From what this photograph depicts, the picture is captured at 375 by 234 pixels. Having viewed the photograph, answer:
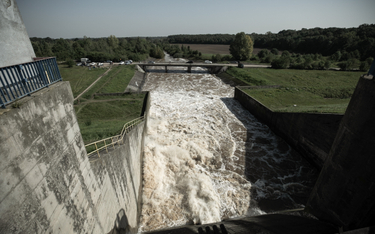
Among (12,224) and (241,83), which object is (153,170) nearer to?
(12,224)

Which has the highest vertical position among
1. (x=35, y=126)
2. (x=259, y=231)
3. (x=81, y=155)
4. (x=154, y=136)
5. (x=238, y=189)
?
(x=35, y=126)

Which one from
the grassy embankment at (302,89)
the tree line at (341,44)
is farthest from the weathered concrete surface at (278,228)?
the tree line at (341,44)

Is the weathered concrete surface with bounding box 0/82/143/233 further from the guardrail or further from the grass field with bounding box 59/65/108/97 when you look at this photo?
the grass field with bounding box 59/65/108/97

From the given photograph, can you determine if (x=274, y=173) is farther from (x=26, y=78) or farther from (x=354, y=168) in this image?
(x=26, y=78)

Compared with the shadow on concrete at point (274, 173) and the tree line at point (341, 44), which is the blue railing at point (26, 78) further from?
the tree line at point (341, 44)

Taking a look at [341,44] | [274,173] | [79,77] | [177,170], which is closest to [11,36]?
[177,170]

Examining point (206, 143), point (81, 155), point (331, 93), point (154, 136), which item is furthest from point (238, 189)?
point (331, 93)
